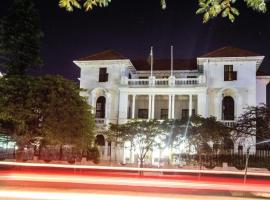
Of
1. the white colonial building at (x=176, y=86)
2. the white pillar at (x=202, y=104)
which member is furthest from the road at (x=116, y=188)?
the white pillar at (x=202, y=104)

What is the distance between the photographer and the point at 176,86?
3997 centimetres

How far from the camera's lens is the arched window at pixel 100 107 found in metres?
43.0

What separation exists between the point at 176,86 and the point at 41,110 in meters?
15.9

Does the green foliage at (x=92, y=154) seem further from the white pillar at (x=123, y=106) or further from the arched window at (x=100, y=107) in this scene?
the arched window at (x=100, y=107)

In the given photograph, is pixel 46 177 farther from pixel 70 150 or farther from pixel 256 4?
pixel 70 150

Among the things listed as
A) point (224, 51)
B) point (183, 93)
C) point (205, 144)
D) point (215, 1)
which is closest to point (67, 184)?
point (215, 1)

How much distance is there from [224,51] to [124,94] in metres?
10.9

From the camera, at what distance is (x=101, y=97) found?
142 ft

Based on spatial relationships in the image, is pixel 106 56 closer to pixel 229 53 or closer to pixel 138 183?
pixel 229 53

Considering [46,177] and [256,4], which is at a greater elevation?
[256,4]

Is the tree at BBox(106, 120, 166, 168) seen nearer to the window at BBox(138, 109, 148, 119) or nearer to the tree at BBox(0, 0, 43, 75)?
the tree at BBox(0, 0, 43, 75)

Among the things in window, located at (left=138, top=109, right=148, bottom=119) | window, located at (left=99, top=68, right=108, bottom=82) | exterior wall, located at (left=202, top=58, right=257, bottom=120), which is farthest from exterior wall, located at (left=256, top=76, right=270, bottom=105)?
window, located at (left=99, top=68, right=108, bottom=82)

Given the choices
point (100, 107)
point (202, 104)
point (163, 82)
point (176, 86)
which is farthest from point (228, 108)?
point (100, 107)

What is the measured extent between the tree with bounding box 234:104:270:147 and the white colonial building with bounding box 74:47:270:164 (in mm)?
4339
